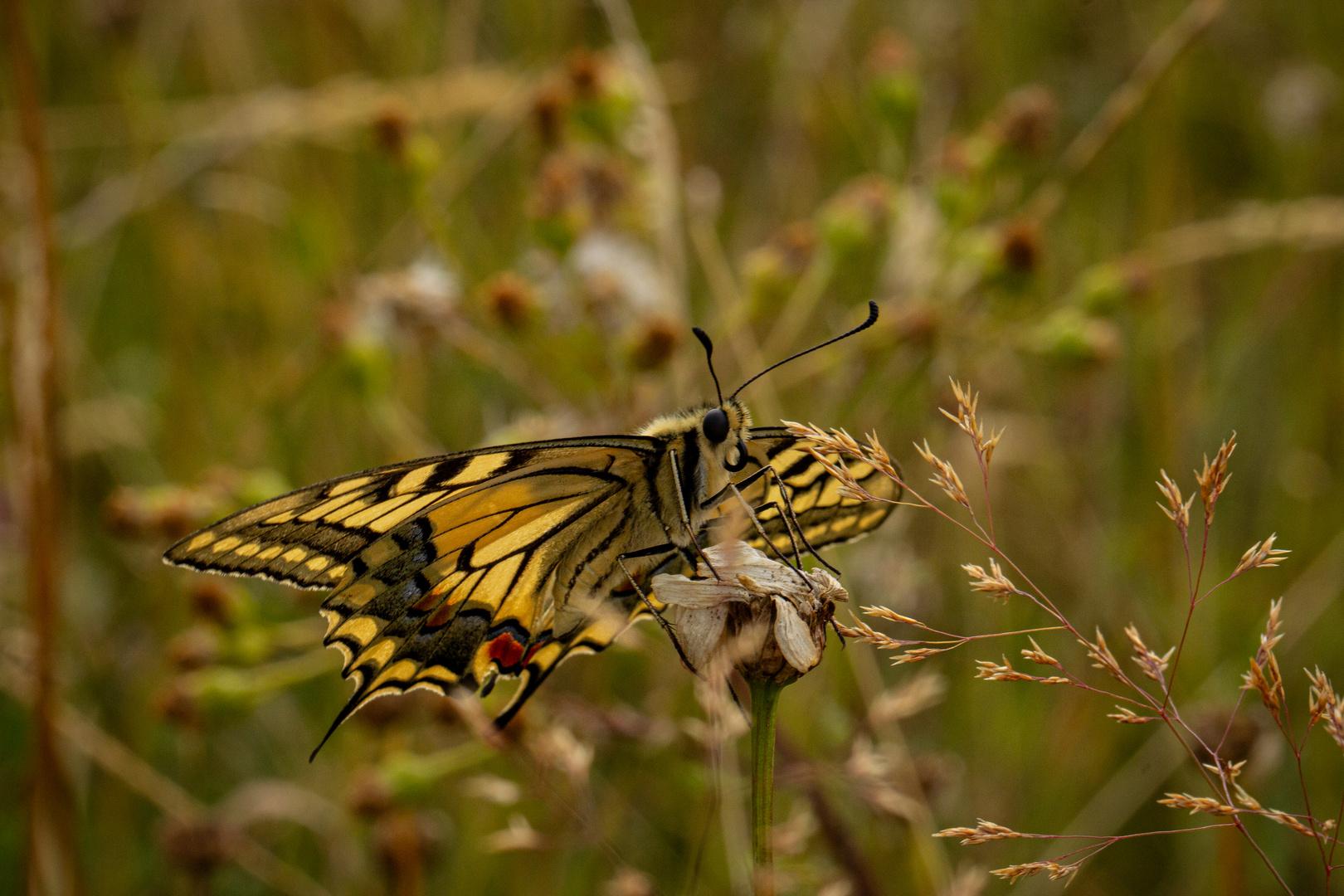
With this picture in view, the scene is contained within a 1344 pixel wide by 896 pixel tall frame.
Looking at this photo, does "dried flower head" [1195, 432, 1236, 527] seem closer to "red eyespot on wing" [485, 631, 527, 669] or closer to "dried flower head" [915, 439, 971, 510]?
"dried flower head" [915, 439, 971, 510]

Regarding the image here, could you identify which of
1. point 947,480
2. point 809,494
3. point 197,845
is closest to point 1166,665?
point 947,480

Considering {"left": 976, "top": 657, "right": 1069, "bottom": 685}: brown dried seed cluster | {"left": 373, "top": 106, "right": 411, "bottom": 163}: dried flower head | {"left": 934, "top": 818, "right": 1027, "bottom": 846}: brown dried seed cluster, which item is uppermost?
{"left": 373, "top": 106, "right": 411, "bottom": 163}: dried flower head

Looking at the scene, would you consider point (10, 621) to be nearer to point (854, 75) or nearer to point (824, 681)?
point (824, 681)

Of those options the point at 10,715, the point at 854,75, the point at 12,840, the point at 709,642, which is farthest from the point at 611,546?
the point at 854,75

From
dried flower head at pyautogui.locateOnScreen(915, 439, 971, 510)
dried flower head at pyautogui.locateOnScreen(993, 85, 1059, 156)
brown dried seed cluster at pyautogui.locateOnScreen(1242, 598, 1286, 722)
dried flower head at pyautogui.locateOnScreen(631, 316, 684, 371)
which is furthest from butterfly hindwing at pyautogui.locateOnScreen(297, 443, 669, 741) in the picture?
dried flower head at pyautogui.locateOnScreen(993, 85, 1059, 156)

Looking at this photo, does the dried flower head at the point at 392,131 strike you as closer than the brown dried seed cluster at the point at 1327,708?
No

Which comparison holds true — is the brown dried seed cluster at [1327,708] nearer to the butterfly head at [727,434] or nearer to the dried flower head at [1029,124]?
the butterfly head at [727,434]

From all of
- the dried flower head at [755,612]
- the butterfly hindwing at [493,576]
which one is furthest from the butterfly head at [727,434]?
the dried flower head at [755,612]
